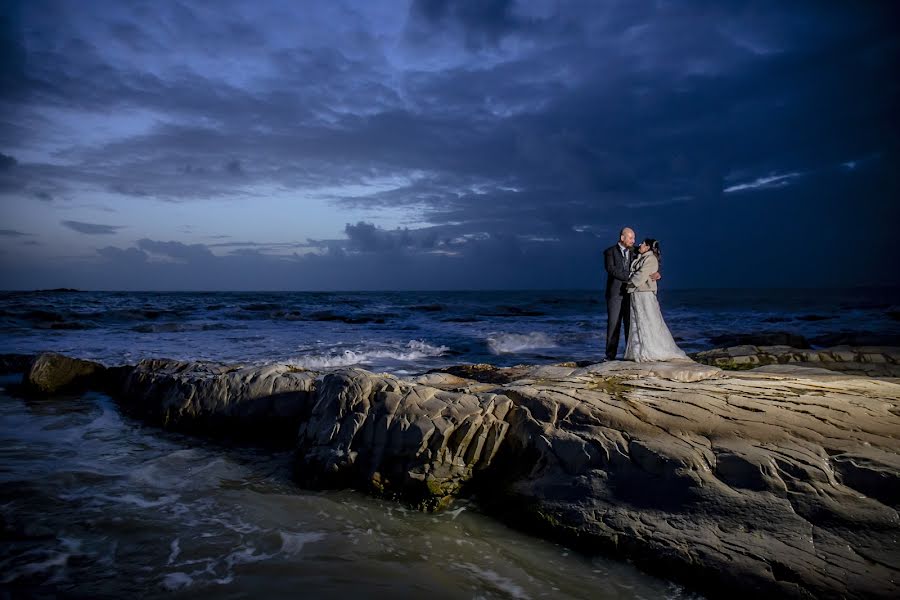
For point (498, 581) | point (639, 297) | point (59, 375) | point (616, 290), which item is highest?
point (616, 290)

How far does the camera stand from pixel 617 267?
25.8 ft

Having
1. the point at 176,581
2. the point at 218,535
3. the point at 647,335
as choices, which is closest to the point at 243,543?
the point at 218,535

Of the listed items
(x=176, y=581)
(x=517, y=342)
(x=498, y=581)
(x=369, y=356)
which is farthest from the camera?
(x=517, y=342)

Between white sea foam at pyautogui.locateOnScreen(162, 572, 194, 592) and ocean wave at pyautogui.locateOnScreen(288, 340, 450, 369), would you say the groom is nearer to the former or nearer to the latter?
ocean wave at pyautogui.locateOnScreen(288, 340, 450, 369)

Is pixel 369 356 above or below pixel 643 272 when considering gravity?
below

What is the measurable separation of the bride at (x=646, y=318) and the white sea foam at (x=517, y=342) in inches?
257

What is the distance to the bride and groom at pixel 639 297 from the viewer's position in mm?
7570

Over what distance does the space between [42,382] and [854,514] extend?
31.7 ft

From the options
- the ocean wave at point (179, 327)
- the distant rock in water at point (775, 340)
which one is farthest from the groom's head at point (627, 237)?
the ocean wave at point (179, 327)

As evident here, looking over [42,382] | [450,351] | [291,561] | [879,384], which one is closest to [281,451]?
[291,561]

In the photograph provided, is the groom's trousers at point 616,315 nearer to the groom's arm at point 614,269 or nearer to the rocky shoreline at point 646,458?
the groom's arm at point 614,269

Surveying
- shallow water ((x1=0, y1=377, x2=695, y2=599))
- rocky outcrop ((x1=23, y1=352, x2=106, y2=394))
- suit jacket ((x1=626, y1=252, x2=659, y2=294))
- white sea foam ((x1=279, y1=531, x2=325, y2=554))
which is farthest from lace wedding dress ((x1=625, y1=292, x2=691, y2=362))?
rocky outcrop ((x1=23, y1=352, x2=106, y2=394))

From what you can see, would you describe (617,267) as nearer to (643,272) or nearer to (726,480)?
(643,272)

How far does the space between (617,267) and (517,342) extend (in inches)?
314
